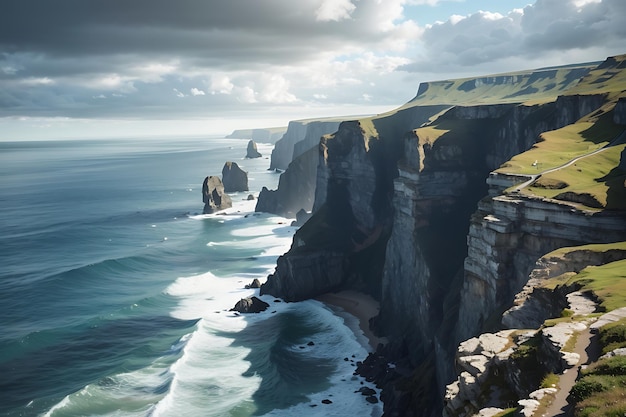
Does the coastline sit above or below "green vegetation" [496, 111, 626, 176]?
below

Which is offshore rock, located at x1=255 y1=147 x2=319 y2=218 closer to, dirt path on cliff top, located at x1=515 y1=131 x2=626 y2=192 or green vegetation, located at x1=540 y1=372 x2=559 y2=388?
dirt path on cliff top, located at x1=515 y1=131 x2=626 y2=192

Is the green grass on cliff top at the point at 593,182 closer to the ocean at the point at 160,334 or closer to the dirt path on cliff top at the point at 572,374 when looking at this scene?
the dirt path on cliff top at the point at 572,374

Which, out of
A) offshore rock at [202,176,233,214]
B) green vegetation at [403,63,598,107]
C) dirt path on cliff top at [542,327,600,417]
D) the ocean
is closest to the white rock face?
the ocean

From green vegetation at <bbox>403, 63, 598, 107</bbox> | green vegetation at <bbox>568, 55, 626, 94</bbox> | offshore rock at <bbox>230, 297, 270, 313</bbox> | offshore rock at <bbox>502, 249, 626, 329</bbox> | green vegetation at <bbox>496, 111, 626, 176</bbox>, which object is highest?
Result: green vegetation at <bbox>403, 63, 598, 107</bbox>

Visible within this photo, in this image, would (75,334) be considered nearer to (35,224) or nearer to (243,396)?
(243,396)

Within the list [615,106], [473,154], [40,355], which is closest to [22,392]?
[40,355]

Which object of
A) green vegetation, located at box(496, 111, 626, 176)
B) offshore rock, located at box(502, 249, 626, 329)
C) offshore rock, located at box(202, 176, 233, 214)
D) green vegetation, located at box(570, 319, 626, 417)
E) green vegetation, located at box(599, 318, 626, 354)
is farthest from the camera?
offshore rock, located at box(202, 176, 233, 214)
